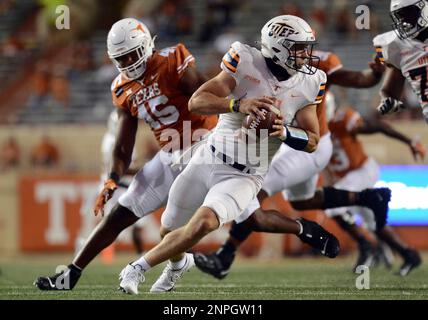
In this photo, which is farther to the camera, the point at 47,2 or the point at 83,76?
the point at 47,2

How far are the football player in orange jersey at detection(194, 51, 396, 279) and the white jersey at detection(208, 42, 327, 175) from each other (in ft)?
3.90

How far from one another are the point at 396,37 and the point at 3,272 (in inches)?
156

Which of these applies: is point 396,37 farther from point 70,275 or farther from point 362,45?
point 362,45

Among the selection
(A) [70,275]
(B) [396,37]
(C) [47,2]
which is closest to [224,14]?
(C) [47,2]

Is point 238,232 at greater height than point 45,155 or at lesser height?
lesser

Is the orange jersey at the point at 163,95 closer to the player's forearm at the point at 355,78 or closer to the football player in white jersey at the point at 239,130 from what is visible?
the football player in white jersey at the point at 239,130

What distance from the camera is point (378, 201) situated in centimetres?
691

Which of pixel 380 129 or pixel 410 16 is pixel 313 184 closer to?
pixel 380 129

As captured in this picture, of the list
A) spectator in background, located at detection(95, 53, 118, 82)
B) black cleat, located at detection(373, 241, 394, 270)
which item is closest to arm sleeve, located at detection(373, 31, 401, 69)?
black cleat, located at detection(373, 241, 394, 270)

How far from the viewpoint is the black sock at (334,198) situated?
7102 mm

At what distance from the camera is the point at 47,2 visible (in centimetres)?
1505

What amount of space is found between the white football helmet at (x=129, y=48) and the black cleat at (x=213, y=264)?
1.45 metres

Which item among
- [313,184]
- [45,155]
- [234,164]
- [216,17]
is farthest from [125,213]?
[216,17]

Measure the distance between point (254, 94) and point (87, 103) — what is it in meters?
8.07
